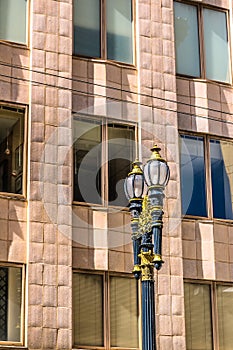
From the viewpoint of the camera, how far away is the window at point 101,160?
22031 mm

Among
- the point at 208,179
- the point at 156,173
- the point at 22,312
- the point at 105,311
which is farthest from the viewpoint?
the point at 208,179

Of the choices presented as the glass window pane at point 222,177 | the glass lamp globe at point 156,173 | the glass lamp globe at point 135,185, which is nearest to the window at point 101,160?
the glass window pane at point 222,177

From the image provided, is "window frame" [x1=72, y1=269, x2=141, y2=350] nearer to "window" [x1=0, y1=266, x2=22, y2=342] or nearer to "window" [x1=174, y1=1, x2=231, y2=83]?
"window" [x1=0, y1=266, x2=22, y2=342]

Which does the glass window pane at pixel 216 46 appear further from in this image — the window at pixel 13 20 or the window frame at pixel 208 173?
the window at pixel 13 20

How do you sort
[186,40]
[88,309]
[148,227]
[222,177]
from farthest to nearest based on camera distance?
[186,40] < [222,177] < [88,309] < [148,227]

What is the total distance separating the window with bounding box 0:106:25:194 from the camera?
21234 mm

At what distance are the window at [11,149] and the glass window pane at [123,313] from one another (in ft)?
11.3

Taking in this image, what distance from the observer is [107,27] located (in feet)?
78.2

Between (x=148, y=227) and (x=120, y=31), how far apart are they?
9.50 meters

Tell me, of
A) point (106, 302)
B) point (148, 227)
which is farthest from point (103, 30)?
point (148, 227)

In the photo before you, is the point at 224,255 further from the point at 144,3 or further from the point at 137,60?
the point at 144,3

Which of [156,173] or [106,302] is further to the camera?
[106,302]

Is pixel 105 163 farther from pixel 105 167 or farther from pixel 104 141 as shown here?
pixel 104 141

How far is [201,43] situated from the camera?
2509 cm
